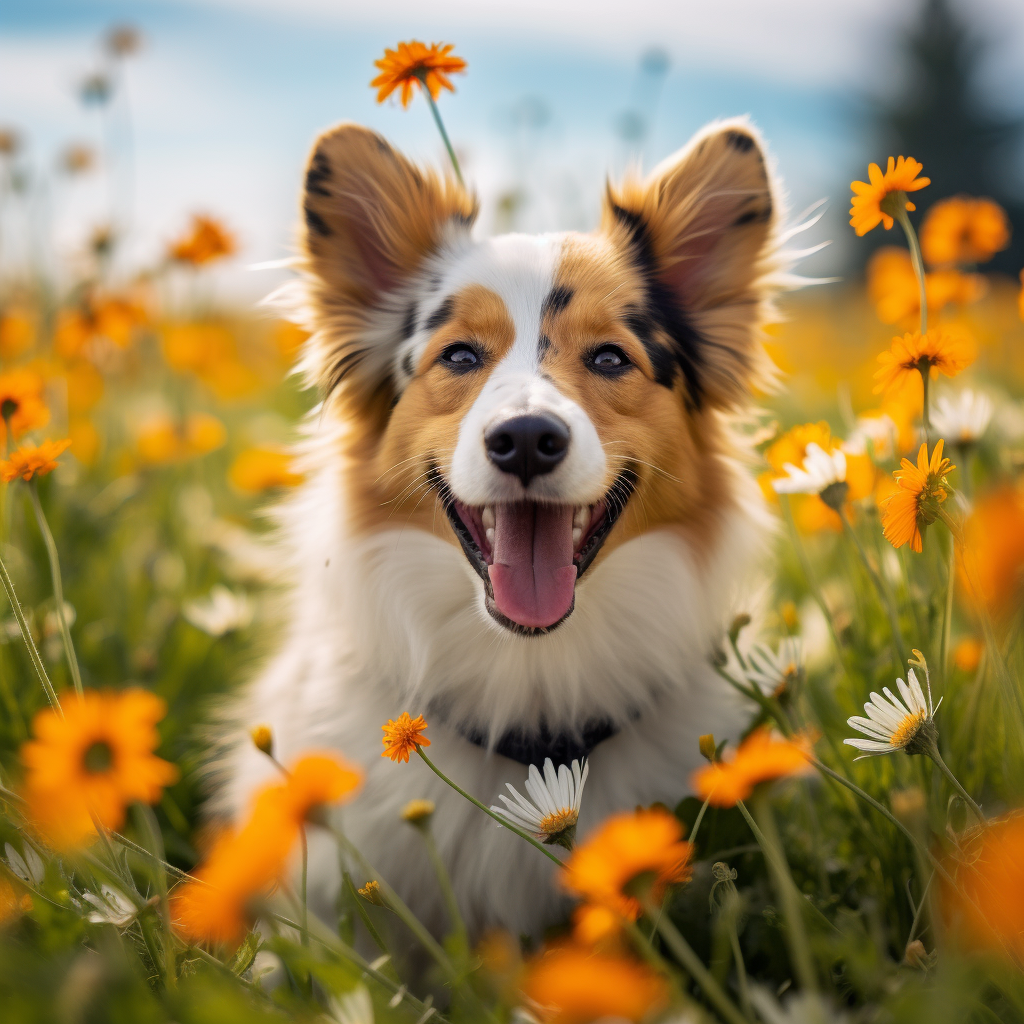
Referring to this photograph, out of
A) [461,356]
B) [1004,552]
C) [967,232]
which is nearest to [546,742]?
[461,356]

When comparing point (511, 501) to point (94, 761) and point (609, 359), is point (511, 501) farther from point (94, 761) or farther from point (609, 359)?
point (94, 761)

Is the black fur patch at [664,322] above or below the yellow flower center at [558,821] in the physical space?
above

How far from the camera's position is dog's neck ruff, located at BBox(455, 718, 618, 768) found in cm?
244

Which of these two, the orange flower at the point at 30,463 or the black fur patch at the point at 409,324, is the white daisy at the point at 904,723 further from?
the black fur patch at the point at 409,324

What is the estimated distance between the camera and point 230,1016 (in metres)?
1.11

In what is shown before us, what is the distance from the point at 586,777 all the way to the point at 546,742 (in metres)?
0.37

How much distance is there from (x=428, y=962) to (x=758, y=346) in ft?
7.63

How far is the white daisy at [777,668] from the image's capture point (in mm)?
1943

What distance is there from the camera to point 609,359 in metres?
2.66

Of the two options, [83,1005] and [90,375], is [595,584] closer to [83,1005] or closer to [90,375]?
[83,1005]

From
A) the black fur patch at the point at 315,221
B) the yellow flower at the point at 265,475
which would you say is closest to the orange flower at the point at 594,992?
the black fur patch at the point at 315,221

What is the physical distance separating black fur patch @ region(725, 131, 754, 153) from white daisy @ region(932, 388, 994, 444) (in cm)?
106

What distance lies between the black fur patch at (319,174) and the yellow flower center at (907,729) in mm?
2370

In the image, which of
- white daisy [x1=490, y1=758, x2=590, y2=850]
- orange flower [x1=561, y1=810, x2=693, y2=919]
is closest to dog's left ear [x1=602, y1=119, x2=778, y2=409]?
white daisy [x1=490, y1=758, x2=590, y2=850]
